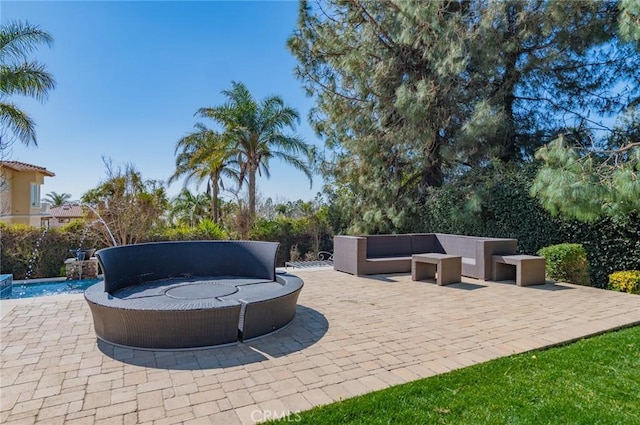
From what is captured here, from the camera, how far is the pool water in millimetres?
8914

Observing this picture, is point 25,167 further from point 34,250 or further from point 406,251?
point 406,251

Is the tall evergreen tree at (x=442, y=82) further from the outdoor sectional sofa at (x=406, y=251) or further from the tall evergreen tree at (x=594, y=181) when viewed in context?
the tall evergreen tree at (x=594, y=181)

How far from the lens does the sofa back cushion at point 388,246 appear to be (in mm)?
9672

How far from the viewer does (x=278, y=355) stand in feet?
13.0

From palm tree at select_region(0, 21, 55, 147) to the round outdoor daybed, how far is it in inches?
373

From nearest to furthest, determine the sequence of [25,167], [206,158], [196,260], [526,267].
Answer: [196,260] → [526,267] → [206,158] → [25,167]

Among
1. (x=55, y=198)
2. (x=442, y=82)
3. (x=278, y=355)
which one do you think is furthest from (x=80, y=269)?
(x=55, y=198)

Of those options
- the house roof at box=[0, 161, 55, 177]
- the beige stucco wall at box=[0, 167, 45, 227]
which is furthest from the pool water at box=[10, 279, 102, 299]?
the beige stucco wall at box=[0, 167, 45, 227]

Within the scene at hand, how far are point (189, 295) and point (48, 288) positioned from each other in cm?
707

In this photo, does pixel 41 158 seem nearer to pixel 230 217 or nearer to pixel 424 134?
pixel 230 217

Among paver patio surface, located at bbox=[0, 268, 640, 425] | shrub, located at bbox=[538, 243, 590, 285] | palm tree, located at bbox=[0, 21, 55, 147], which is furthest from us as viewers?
palm tree, located at bbox=[0, 21, 55, 147]

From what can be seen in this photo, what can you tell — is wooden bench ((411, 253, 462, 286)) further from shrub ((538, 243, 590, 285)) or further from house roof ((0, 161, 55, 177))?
house roof ((0, 161, 55, 177))

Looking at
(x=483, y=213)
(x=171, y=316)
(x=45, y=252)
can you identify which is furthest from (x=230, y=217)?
(x=171, y=316)

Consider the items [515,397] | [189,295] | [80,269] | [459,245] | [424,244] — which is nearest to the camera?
[515,397]
